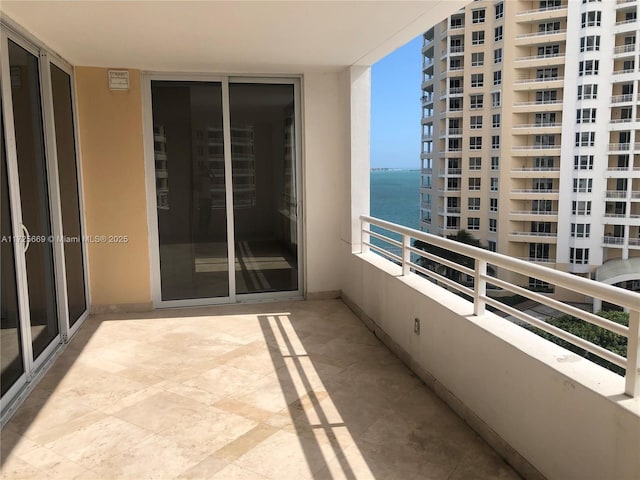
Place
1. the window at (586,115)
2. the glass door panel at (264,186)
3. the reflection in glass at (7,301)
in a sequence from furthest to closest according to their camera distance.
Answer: the window at (586,115) → the glass door panel at (264,186) → the reflection in glass at (7,301)

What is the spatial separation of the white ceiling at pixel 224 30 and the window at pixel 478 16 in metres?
27.0

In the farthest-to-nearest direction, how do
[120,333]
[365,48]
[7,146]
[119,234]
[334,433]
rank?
[119,234], [120,333], [365,48], [7,146], [334,433]

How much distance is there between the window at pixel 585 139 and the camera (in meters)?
18.2

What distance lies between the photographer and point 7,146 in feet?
9.23

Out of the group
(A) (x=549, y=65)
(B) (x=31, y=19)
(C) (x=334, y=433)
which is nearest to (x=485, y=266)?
(C) (x=334, y=433)

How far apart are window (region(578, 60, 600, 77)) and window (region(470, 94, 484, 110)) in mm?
8393

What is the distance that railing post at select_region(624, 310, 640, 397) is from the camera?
1500mm

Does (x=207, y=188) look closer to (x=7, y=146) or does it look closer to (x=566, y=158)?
(x=7, y=146)

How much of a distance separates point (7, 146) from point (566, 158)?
22159 millimetres

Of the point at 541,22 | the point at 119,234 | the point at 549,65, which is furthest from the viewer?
the point at 541,22

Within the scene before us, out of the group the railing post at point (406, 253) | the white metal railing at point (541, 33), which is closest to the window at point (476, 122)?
the white metal railing at point (541, 33)

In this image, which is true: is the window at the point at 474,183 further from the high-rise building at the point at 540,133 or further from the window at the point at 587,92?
the window at the point at 587,92

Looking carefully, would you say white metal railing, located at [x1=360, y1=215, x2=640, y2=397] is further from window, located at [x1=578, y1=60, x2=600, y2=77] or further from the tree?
window, located at [x1=578, y1=60, x2=600, y2=77]

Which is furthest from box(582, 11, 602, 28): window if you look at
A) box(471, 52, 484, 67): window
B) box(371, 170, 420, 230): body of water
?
box(371, 170, 420, 230): body of water
